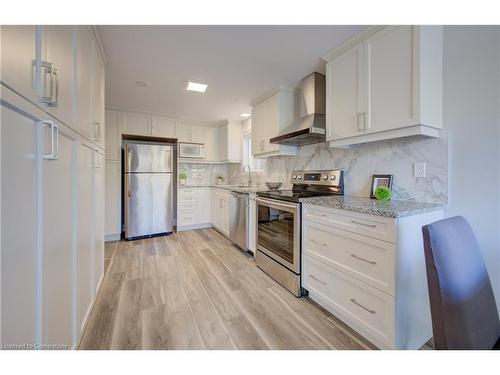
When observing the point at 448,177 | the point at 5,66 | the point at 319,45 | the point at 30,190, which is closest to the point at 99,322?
the point at 30,190

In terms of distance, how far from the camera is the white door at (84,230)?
1.32 meters

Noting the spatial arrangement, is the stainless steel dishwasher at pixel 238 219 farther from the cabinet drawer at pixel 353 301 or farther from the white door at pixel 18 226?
the white door at pixel 18 226

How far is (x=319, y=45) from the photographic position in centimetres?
184

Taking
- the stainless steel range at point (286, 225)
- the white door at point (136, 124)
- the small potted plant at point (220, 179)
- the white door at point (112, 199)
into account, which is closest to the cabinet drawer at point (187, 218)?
the small potted plant at point (220, 179)

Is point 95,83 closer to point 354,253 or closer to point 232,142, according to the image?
point 354,253

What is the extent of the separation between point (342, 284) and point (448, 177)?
3.52 feet

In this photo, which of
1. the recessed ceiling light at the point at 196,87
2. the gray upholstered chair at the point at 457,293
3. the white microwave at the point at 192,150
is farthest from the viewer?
the white microwave at the point at 192,150

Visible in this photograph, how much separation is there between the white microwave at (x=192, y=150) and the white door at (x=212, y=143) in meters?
0.14

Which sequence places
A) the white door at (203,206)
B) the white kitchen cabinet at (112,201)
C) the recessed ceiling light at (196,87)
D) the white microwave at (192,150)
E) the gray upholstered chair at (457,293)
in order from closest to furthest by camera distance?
the gray upholstered chair at (457,293) → the recessed ceiling light at (196,87) → the white kitchen cabinet at (112,201) → the white microwave at (192,150) → the white door at (203,206)

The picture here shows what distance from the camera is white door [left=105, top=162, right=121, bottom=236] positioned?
350cm

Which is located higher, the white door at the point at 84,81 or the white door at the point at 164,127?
the white door at the point at 164,127

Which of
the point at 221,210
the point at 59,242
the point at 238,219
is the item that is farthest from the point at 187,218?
the point at 59,242

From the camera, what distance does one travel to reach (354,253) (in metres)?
1.45

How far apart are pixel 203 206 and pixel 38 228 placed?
3606 millimetres
